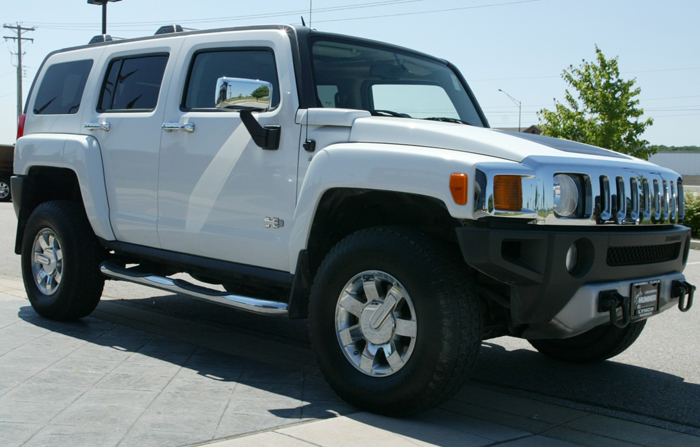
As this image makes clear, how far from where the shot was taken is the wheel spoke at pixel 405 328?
367 centimetres

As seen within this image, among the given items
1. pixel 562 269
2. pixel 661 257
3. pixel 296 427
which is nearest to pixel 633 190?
pixel 661 257

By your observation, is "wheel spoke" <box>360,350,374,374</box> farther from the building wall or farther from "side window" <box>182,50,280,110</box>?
the building wall

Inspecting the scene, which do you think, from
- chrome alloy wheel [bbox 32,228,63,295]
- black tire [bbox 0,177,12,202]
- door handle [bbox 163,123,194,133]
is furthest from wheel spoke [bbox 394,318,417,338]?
black tire [bbox 0,177,12,202]

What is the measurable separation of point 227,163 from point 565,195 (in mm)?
2089

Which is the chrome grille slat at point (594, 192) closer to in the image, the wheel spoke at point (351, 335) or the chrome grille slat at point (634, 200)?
the chrome grille slat at point (634, 200)

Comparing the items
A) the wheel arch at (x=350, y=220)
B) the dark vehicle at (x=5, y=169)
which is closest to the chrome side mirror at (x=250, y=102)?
the wheel arch at (x=350, y=220)

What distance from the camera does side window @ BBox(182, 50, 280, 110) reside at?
471 cm

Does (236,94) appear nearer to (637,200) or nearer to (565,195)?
(565,195)

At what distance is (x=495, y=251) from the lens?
11.1 ft

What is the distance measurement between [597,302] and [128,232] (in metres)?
3.40

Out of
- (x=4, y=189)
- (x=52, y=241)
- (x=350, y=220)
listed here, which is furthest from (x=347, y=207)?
(x=4, y=189)

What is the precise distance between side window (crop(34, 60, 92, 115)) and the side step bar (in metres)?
1.39

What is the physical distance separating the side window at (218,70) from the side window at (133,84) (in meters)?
0.34

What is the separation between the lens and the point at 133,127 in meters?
5.36
